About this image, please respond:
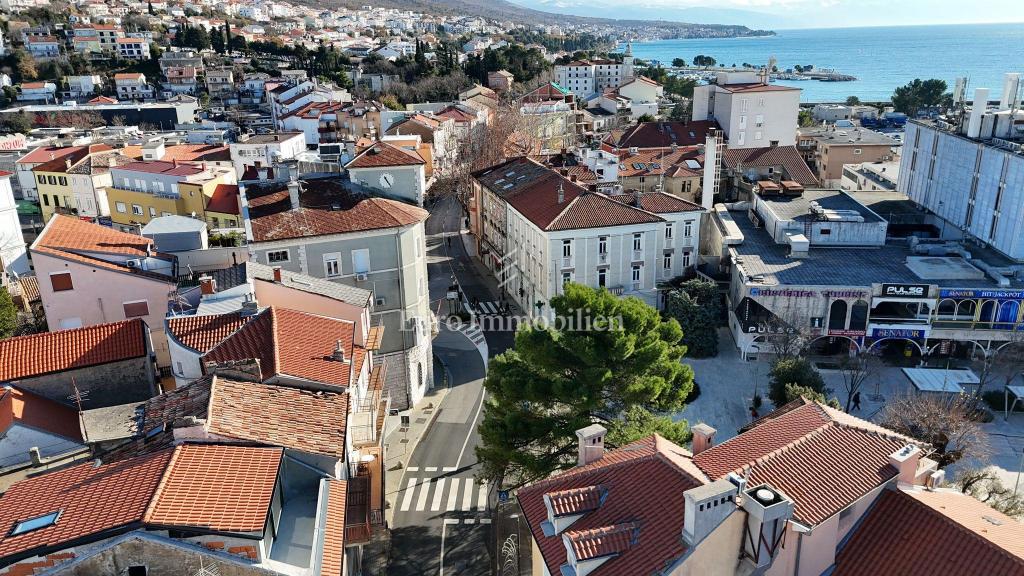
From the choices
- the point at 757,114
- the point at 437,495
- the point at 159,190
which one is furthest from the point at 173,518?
the point at 757,114

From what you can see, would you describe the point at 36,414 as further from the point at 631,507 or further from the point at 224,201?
the point at 224,201

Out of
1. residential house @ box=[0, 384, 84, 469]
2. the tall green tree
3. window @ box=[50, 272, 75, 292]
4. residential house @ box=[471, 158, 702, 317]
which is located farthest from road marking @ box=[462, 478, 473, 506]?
window @ box=[50, 272, 75, 292]

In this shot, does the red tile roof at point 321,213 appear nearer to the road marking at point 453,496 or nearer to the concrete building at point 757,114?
the road marking at point 453,496

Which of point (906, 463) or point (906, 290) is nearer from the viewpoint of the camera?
point (906, 463)

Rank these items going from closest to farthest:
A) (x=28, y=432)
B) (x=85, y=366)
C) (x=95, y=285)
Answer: (x=28, y=432)
(x=85, y=366)
(x=95, y=285)

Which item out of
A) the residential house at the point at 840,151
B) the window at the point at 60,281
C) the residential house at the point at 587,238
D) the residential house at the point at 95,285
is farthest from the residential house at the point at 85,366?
the residential house at the point at 840,151

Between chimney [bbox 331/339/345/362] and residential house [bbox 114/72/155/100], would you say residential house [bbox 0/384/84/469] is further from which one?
residential house [bbox 114/72/155/100]

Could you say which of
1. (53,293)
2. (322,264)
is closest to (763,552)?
(322,264)
